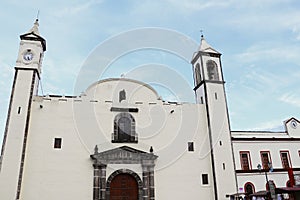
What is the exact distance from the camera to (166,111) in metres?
21.1

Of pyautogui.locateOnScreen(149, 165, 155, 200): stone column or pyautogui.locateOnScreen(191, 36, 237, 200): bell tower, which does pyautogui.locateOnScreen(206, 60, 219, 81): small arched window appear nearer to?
pyautogui.locateOnScreen(191, 36, 237, 200): bell tower

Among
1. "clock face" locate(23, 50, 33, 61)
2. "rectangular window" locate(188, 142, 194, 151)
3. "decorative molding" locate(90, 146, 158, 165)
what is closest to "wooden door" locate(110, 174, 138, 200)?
"decorative molding" locate(90, 146, 158, 165)

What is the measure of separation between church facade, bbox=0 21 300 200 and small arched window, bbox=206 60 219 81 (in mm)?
118

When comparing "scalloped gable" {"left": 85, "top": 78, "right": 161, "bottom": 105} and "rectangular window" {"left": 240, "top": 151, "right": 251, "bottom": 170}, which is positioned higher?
"scalloped gable" {"left": 85, "top": 78, "right": 161, "bottom": 105}

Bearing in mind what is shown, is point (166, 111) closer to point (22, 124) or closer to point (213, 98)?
point (213, 98)

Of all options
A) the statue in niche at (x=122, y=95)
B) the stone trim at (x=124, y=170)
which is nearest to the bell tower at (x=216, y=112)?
the stone trim at (x=124, y=170)

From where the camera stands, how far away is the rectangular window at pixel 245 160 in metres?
21.1

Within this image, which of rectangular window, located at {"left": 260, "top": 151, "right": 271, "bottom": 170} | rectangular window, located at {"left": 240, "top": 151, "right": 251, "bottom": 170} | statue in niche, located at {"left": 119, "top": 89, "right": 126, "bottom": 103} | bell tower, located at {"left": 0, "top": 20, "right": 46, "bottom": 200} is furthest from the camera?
rectangular window, located at {"left": 260, "top": 151, "right": 271, "bottom": 170}

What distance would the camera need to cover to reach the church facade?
17.2 m

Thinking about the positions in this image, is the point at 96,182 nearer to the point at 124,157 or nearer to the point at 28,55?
the point at 124,157

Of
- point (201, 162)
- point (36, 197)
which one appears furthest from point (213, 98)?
point (36, 197)

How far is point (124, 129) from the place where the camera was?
1981cm

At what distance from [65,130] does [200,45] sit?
13.7 m

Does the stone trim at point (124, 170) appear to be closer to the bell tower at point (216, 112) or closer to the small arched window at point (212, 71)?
the bell tower at point (216, 112)
